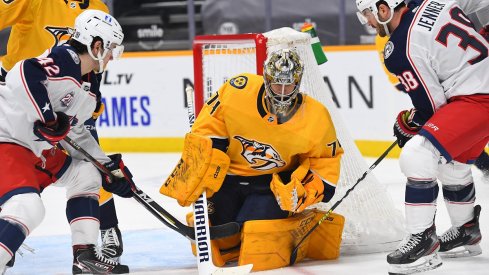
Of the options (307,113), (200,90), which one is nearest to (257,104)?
(307,113)

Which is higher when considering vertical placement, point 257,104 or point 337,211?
point 257,104

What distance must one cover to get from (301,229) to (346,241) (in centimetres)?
30

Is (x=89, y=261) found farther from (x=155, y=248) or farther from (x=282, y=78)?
(x=282, y=78)

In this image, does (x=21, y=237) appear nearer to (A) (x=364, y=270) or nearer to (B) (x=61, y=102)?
(B) (x=61, y=102)

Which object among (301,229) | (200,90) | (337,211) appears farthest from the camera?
(200,90)

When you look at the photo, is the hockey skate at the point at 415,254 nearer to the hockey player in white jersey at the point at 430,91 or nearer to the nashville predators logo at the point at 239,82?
the hockey player in white jersey at the point at 430,91

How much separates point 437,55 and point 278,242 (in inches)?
35.2

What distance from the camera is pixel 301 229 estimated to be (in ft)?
13.0

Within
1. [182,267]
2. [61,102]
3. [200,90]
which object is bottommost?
[182,267]

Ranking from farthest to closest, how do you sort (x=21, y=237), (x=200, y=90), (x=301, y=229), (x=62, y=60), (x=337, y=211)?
(x=200, y=90), (x=337, y=211), (x=301, y=229), (x=62, y=60), (x=21, y=237)

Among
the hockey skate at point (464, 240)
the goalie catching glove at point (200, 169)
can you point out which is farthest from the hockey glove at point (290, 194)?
the hockey skate at point (464, 240)

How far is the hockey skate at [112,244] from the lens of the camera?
4.06 m

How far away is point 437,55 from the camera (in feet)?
12.0

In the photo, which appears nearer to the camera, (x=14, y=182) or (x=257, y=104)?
(x=14, y=182)
